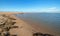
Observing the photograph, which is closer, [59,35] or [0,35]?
[0,35]

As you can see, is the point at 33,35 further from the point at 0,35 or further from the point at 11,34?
the point at 0,35

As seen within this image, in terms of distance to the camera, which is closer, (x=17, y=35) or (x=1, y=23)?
(x=17, y=35)

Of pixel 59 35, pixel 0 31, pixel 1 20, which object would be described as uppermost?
pixel 1 20

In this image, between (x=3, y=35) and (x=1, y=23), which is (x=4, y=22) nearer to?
(x=1, y=23)

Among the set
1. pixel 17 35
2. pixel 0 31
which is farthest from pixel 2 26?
pixel 17 35

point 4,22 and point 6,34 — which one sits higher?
point 4,22

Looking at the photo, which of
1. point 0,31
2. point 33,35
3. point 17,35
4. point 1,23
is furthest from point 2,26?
point 33,35

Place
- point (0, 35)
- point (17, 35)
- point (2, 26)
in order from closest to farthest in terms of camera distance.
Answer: point (0, 35), point (17, 35), point (2, 26)

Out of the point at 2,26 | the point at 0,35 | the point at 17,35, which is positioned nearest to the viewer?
the point at 0,35

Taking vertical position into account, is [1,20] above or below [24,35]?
above
